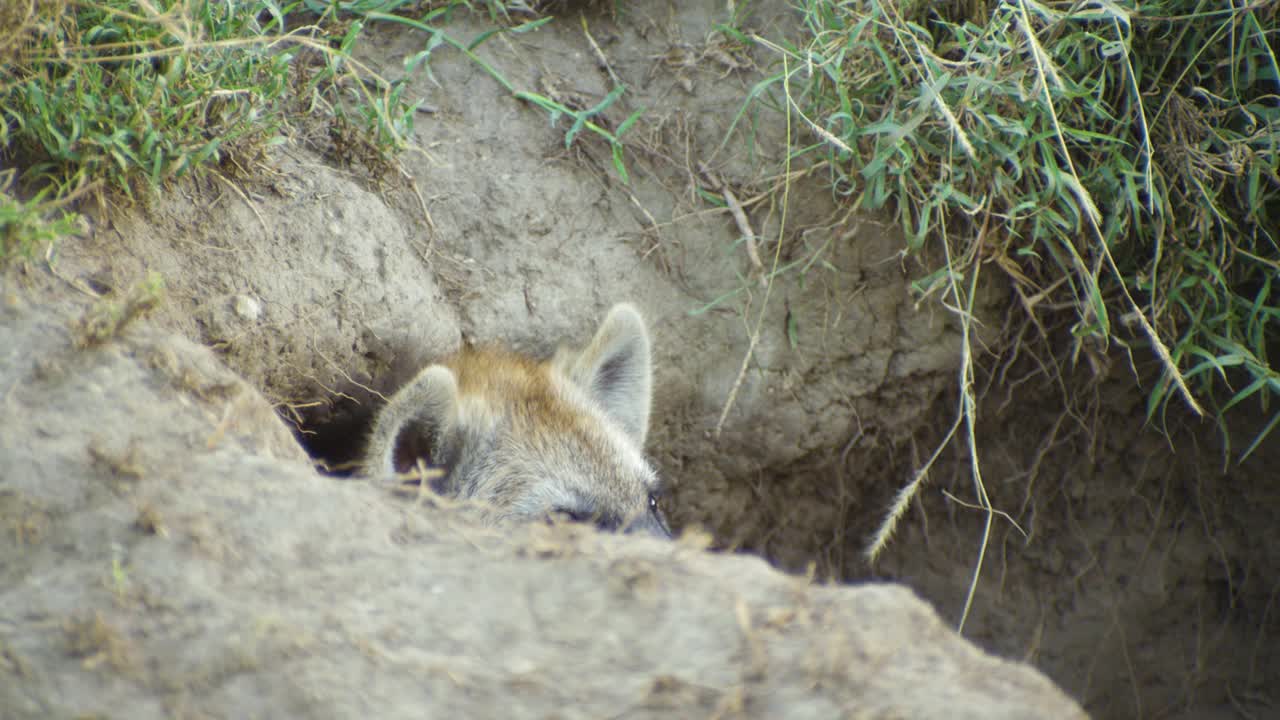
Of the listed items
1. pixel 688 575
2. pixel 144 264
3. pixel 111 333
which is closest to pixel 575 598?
pixel 688 575

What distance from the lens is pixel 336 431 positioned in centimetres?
334

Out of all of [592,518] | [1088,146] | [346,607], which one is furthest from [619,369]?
[346,607]

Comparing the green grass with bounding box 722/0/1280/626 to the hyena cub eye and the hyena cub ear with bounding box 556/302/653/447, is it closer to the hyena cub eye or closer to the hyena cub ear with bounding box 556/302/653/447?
the hyena cub eye

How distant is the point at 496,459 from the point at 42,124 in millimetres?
1535

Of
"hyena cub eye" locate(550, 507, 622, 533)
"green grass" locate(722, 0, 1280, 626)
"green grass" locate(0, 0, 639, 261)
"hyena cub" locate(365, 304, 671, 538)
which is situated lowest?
"hyena cub eye" locate(550, 507, 622, 533)

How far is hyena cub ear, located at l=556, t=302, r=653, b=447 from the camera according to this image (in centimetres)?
355

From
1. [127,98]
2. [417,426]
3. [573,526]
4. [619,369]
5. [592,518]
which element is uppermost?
[127,98]

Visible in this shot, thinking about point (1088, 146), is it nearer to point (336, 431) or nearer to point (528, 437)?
point (528, 437)

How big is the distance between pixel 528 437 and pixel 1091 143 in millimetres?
2091

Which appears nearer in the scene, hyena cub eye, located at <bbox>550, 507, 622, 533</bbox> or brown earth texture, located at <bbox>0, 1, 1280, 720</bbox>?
brown earth texture, located at <bbox>0, 1, 1280, 720</bbox>

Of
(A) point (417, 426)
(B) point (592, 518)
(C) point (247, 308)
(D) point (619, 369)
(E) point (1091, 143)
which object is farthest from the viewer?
(D) point (619, 369)

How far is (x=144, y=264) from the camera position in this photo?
2.53 metres

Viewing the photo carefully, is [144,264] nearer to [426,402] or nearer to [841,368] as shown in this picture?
[426,402]

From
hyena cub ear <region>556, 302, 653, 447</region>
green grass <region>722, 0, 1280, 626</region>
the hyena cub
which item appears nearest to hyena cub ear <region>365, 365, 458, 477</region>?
the hyena cub
